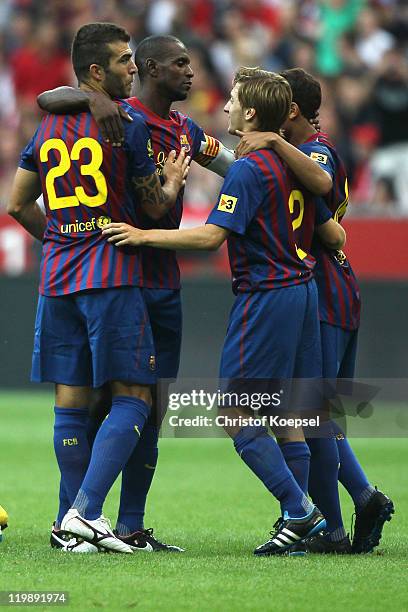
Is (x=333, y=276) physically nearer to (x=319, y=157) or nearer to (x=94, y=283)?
(x=319, y=157)

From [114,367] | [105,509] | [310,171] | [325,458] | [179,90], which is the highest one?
[179,90]

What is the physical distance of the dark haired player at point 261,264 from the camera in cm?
548

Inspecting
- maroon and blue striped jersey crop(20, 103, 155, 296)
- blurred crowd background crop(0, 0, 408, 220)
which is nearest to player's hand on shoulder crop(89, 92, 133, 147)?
maroon and blue striped jersey crop(20, 103, 155, 296)

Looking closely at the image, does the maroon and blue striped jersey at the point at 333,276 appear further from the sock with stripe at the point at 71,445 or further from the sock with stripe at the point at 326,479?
the sock with stripe at the point at 71,445

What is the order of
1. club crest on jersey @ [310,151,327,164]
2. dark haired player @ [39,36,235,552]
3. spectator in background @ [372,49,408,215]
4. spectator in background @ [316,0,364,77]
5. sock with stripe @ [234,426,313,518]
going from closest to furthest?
sock with stripe @ [234,426,313,518], club crest on jersey @ [310,151,327,164], dark haired player @ [39,36,235,552], spectator in background @ [372,49,408,215], spectator in background @ [316,0,364,77]

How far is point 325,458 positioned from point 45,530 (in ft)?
4.95

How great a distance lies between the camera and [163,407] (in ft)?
19.6

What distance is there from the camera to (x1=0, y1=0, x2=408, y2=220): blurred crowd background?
1450cm

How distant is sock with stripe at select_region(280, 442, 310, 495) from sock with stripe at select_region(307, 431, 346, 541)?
7.9 inches

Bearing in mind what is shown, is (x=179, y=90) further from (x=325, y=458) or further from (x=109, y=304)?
(x=325, y=458)

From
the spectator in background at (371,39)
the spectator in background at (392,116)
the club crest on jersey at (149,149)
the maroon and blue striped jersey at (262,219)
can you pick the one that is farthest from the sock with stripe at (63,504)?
the spectator in background at (371,39)

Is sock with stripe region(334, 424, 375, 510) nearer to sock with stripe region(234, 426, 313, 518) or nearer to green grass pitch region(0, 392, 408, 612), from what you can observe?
green grass pitch region(0, 392, 408, 612)

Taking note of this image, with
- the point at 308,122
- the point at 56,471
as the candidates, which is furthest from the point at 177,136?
the point at 56,471

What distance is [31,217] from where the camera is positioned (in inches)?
237
